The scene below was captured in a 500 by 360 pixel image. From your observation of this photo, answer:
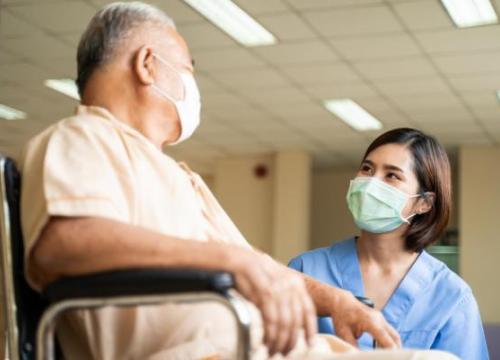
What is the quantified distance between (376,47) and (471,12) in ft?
3.04

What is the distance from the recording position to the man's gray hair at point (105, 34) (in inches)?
61.6

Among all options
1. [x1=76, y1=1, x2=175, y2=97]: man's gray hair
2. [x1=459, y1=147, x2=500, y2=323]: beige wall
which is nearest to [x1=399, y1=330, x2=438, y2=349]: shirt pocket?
[x1=76, y1=1, x2=175, y2=97]: man's gray hair

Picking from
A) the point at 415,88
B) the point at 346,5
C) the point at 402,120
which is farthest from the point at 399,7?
the point at 402,120

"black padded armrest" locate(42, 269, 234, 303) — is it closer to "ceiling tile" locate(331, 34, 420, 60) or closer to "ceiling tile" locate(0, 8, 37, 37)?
"ceiling tile" locate(0, 8, 37, 37)

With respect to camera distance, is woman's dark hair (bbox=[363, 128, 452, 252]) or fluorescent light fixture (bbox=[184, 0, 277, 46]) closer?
woman's dark hair (bbox=[363, 128, 452, 252])

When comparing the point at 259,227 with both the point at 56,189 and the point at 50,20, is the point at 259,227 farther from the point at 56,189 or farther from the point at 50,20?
the point at 56,189

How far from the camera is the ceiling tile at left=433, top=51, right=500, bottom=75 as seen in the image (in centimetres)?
654

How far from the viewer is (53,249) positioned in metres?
1.23

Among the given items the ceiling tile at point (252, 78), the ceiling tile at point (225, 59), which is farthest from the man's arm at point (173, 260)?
the ceiling tile at point (252, 78)

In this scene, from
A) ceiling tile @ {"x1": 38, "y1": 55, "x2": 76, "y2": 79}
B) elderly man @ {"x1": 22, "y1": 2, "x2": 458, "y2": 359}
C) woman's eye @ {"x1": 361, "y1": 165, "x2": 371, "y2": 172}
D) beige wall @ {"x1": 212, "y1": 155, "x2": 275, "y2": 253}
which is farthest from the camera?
beige wall @ {"x1": 212, "y1": 155, "x2": 275, "y2": 253}

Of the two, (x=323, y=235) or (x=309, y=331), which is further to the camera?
(x=323, y=235)

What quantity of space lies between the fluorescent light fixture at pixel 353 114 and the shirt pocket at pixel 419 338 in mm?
5986

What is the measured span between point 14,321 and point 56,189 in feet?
0.70

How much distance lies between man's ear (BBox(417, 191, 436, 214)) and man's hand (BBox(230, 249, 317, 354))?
1.63 m
